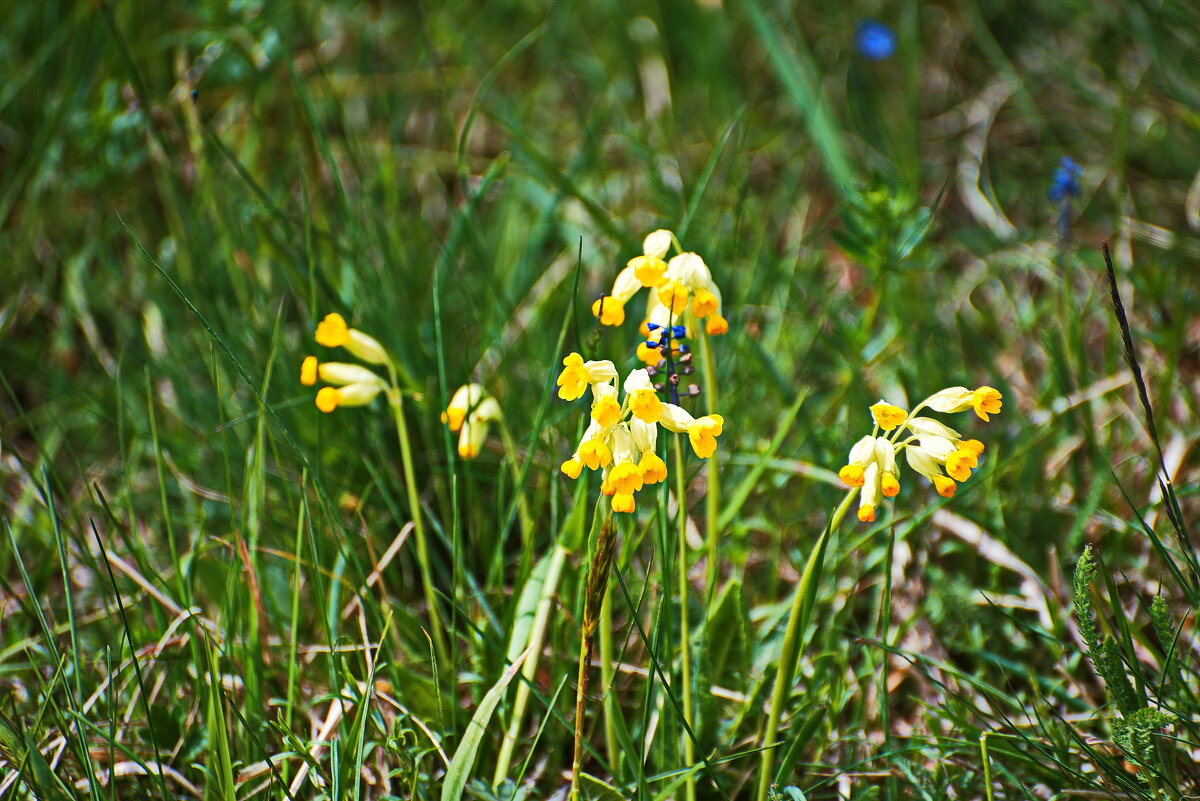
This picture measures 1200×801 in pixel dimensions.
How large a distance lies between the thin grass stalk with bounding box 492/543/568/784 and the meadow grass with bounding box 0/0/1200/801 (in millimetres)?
12

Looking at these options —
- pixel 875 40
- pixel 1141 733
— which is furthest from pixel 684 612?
pixel 875 40

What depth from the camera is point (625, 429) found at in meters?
1.52

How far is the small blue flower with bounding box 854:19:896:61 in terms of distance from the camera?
3746 millimetres

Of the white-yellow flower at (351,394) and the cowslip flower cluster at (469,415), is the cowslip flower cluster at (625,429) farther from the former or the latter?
the white-yellow flower at (351,394)

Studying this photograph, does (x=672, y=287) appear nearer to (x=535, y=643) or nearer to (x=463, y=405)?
(x=463, y=405)

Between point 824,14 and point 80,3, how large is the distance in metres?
2.93

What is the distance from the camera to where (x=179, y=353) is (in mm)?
2854

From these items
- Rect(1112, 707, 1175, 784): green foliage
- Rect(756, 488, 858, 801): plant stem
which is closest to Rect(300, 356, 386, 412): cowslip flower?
Rect(756, 488, 858, 801): plant stem

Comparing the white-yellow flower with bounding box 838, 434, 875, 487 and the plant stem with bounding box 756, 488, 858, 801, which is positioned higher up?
the white-yellow flower with bounding box 838, 434, 875, 487

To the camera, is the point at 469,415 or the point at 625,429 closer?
the point at 625,429

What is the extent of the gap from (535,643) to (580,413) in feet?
2.49

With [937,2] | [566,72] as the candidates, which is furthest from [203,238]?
[937,2]

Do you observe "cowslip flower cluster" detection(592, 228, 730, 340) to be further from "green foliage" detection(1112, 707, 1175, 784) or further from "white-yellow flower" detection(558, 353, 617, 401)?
"green foliage" detection(1112, 707, 1175, 784)

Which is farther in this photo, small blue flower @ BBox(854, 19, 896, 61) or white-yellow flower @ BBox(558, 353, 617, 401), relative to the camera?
small blue flower @ BBox(854, 19, 896, 61)
